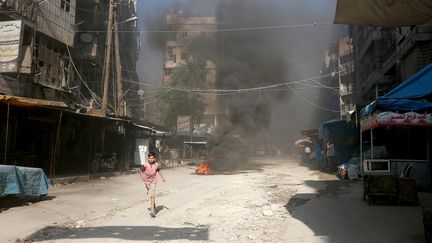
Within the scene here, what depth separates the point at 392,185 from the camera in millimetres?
7840

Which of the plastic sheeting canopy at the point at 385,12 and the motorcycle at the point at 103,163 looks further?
the motorcycle at the point at 103,163

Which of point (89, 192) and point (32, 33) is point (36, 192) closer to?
point (89, 192)

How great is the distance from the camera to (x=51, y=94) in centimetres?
1928

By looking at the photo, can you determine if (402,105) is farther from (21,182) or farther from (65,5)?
(65,5)

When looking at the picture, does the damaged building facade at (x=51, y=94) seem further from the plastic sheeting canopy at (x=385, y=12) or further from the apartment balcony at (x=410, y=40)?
the apartment balcony at (x=410, y=40)

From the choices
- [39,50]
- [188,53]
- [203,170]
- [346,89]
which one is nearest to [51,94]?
[39,50]

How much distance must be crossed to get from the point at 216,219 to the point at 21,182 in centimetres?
476

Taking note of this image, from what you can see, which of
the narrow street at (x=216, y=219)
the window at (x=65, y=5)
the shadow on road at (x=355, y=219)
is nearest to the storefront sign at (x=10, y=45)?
→ the narrow street at (x=216, y=219)

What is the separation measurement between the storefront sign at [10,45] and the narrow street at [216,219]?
6.09m

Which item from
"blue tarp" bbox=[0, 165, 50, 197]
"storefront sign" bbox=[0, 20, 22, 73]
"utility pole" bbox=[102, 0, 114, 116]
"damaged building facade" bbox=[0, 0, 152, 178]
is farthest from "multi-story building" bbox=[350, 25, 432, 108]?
"storefront sign" bbox=[0, 20, 22, 73]

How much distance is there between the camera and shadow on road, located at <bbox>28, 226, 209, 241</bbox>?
612cm

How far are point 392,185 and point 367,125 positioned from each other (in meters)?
2.08

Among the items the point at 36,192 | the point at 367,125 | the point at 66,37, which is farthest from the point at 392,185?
the point at 66,37

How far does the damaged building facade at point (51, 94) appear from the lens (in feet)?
45.9
